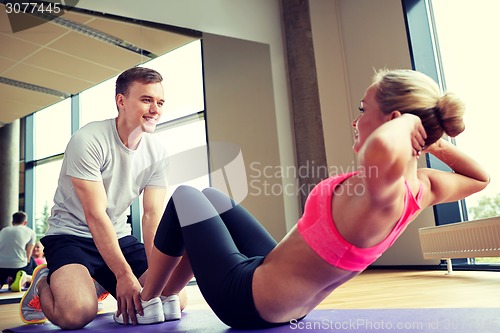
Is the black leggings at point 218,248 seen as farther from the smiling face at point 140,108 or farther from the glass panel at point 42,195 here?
the glass panel at point 42,195

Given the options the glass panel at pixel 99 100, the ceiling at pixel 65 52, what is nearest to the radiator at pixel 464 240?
the ceiling at pixel 65 52

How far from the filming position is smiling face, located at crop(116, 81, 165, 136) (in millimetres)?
1775

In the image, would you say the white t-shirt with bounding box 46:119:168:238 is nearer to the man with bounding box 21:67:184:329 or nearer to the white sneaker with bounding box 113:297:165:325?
the man with bounding box 21:67:184:329

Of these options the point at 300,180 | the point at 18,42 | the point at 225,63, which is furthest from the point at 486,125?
the point at 18,42

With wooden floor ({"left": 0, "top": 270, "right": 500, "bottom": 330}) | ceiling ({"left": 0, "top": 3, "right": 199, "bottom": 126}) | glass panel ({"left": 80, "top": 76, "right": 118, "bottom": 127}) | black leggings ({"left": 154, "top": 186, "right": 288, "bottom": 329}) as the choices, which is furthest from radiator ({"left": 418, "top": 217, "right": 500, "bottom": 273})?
glass panel ({"left": 80, "top": 76, "right": 118, "bottom": 127})

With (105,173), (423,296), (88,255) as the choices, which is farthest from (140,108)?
(423,296)

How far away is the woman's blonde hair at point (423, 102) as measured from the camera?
98 cm

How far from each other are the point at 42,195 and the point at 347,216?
3.59m

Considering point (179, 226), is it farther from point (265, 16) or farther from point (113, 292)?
point (265, 16)

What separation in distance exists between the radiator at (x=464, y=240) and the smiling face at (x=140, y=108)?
1881 millimetres

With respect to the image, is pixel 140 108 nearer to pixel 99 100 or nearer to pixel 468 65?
pixel 468 65

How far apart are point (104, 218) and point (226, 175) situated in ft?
9.35

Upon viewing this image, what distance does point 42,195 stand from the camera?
3930mm

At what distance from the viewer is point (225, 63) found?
4289mm
